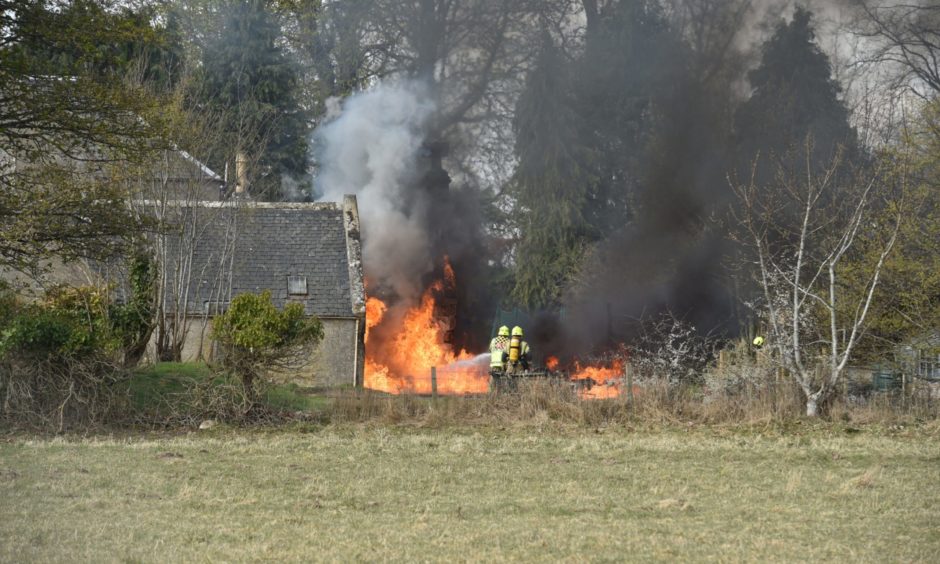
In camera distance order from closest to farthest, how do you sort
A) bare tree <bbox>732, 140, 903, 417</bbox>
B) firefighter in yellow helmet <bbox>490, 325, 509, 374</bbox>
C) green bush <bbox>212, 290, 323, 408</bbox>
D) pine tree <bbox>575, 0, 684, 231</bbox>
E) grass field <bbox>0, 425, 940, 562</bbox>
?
1. grass field <bbox>0, 425, 940, 562</bbox>
2. green bush <bbox>212, 290, 323, 408</bbox>
3. bare tree <bbox>732, 140, 903, 417</bbox>
4. firefighter in yellow helmet <bbox>490, 325, 509, 374</bbox>
5. pine tree <bbox>575, 0, 684, 231</bbox>

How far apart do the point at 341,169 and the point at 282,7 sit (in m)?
9.69

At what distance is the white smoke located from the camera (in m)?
37.5

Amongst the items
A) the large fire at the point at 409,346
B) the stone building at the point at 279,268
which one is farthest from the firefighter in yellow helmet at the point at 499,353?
the large fire at the point at 409,346

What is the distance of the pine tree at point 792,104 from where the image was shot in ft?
111

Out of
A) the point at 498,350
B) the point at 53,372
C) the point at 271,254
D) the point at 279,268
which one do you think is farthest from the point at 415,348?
the point at 53,372

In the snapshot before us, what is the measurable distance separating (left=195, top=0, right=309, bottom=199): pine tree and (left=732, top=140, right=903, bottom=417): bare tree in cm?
1964

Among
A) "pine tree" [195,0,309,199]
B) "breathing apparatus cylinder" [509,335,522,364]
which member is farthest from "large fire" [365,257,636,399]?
"pine tree" [195,0,309,199]

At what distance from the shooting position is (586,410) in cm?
2197

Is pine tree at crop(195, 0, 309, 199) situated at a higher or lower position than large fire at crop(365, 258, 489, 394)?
higher

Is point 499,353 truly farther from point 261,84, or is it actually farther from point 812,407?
point 261,84

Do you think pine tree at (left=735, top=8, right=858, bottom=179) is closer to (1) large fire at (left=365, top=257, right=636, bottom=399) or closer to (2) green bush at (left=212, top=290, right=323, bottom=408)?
(1) large fire at (left=365, top=257, right=636, bottom=399)

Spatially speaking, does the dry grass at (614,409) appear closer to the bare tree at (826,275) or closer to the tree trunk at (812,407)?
the tree trunk at (812,407)

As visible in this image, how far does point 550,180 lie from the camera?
42.8 meters

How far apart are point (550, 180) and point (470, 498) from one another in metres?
30.8
